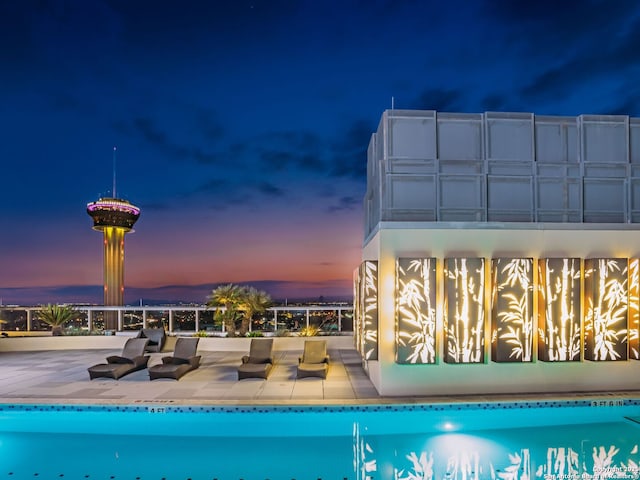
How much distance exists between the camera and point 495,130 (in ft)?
27.6

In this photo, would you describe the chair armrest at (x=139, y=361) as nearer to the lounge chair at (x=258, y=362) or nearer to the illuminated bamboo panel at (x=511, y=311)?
the lounge chair at (x=258, y=362)

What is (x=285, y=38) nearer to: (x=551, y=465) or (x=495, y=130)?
(x=495, y=130)

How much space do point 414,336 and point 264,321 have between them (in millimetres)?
8565

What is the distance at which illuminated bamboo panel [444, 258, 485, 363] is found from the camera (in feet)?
25.9

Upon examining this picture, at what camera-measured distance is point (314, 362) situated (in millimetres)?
10289

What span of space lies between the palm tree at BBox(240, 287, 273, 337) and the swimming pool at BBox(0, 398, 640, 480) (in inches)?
296

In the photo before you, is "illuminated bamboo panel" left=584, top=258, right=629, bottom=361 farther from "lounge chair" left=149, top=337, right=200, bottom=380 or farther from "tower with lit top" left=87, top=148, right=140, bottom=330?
"tower with lit top" left=87, top=148, right=140, bottom=330

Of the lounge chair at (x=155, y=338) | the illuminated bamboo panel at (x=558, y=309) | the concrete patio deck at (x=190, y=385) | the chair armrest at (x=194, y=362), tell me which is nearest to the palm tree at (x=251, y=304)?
the lounge chair at (x=155, y=338)

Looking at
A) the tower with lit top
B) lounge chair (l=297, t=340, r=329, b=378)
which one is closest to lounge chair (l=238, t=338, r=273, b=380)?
lounge chair (l=297, t=340, r=329, b=378)

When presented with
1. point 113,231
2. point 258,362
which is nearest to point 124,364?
point 258,362

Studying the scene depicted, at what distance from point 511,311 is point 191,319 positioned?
1157 cm

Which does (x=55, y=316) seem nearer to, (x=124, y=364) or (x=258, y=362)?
(x=124, y=364)

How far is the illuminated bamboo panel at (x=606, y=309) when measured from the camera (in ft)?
26.7

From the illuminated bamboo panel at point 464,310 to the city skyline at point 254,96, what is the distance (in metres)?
3.67
